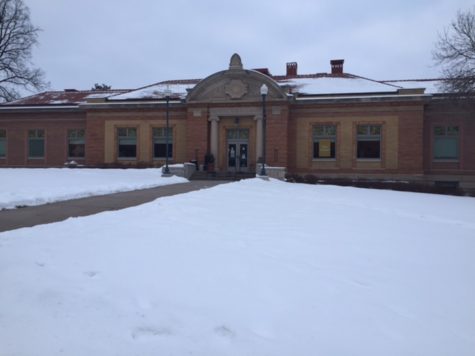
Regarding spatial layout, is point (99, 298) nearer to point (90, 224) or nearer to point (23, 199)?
point (90, 224)

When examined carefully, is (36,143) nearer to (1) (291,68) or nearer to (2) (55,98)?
(2) (55,98)

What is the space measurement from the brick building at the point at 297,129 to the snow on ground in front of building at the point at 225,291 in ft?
70.5

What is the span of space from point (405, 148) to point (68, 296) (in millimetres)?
27393

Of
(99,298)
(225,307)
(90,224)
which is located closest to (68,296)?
(99,298)

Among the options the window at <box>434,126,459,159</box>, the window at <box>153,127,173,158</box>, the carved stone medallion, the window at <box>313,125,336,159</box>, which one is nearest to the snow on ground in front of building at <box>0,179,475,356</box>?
the window at <box>313,125,336,159</box>

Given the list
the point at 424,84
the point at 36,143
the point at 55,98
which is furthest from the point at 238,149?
the point at 55,98

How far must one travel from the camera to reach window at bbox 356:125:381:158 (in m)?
28.9

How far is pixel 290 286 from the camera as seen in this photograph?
491cm

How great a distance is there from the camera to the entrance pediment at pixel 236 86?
2864 cm

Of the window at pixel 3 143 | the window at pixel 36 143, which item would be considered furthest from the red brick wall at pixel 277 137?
the window at pixel 3 143

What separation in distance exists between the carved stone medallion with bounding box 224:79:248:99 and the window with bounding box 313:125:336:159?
5620 millimetres

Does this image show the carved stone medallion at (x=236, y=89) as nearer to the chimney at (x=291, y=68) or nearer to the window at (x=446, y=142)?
the chimney at (x=291, y=68)

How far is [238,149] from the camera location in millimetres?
30609

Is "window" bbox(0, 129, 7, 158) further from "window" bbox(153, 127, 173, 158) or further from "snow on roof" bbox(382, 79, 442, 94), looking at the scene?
"snow on roof" bbox(382, 79, 442, 94)
